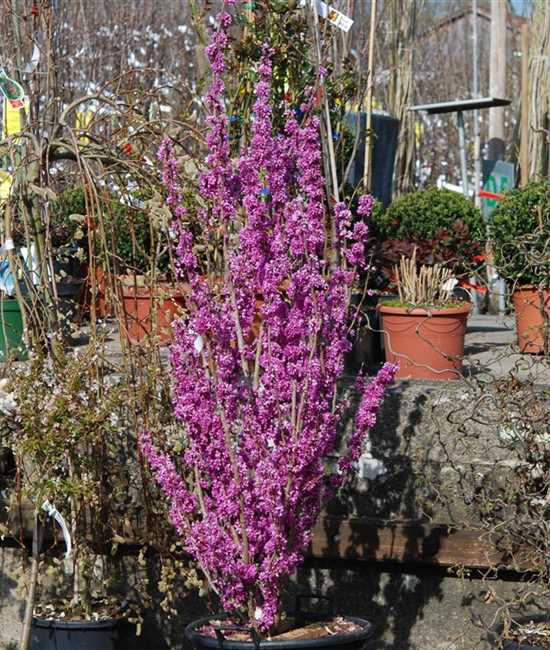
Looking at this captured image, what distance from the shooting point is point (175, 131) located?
4969 mm

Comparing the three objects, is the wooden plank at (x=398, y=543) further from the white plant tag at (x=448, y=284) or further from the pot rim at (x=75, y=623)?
the white plant tag at (x=448, y=284)

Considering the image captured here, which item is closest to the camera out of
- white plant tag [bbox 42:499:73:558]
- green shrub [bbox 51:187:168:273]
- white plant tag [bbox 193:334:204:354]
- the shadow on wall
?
white plant tag [bbox 193:334:204:354]

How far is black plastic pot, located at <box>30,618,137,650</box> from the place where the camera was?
4418 mm

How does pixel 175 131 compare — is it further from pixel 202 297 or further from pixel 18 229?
pixel 202 297

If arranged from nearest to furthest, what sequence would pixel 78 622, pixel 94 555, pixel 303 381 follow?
pixel 303 381 < pixel 78 622 < pixel 94 555

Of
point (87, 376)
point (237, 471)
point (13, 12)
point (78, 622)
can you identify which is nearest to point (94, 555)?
point (78, 622)

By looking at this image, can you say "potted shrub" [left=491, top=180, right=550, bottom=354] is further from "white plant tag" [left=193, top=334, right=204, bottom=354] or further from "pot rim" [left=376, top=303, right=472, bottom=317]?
"white plant tag" [left=193, top=334, right=204, bottom=354]

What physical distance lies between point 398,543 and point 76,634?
1.22 meters

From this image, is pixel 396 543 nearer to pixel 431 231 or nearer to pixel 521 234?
pixel 521 234

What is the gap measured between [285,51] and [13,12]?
1083 mm

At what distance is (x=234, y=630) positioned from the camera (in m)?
3.89

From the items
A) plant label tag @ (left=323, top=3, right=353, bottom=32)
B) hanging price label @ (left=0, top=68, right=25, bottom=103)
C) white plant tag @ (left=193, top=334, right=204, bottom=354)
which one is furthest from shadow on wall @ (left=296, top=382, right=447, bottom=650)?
hanging price label @ (left=0, top=68, right=25, bottom=103)


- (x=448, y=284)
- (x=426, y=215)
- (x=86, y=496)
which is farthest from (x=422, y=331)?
(x=426, y=215)

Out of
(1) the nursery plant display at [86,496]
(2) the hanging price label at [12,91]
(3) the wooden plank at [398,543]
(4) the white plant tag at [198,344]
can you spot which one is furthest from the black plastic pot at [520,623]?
(2) the hanging price label at [12,91]
